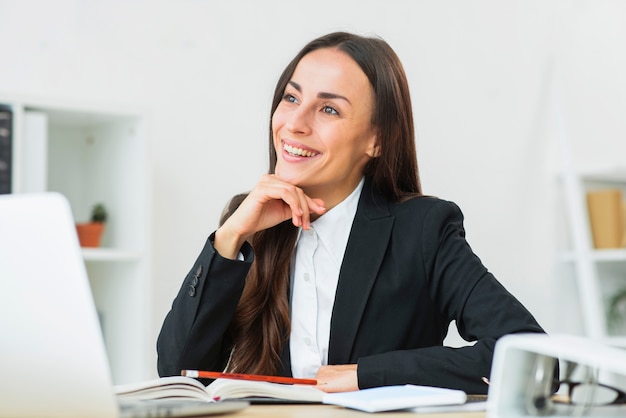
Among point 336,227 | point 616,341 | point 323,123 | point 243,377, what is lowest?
point 616,341

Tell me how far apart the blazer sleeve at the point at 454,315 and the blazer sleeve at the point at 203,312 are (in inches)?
13.3

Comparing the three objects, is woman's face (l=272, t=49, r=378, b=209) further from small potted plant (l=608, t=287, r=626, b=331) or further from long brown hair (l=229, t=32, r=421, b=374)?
small potted plant (l=608, t=287, r=626, b=331)

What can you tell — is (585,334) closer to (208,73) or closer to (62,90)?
(208,73)

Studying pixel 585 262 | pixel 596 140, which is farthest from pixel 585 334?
pixel 596 140

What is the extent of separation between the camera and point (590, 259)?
3883 millimetres

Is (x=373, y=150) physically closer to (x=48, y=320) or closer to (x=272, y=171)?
(x=272, y=171)

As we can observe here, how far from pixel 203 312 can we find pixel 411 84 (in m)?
2.37

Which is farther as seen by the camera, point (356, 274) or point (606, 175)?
point (606, 175)

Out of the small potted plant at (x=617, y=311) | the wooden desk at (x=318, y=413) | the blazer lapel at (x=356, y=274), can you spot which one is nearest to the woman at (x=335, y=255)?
the blazer lapel at (x=356, y=274)

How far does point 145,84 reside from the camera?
3.17 metres

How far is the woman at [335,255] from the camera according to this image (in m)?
1.70

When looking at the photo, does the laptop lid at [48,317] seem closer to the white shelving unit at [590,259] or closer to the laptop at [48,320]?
the laptop at [48,320]

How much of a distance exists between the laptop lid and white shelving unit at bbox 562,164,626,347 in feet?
10.9

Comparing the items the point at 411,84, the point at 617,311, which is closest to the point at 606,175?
the point at 617,311
